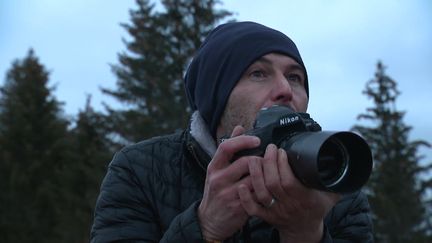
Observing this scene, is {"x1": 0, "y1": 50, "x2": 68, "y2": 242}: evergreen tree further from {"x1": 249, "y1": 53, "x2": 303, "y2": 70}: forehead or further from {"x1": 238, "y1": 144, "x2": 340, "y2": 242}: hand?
{"x1": 238, "y1": 144, "x2": 340, "y2": 242}: hand

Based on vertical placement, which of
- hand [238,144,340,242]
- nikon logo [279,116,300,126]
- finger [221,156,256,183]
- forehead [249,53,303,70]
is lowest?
hand [238,144,340,242]

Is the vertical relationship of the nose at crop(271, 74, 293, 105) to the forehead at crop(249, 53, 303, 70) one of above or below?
below

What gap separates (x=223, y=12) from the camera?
79.4 ft

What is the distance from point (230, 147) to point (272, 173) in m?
0.16

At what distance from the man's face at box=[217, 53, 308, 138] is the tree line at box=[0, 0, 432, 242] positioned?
20499 millimetres

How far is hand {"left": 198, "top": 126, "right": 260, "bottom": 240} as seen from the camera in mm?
1649

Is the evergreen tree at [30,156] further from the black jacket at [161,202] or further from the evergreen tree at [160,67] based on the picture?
the black jacket at [161,202]

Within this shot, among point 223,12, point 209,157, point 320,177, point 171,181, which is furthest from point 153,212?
point 223,12

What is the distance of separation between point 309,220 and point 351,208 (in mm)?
470

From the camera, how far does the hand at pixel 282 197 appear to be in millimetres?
1559

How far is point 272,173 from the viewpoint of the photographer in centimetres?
156

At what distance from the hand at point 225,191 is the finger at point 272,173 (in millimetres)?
67

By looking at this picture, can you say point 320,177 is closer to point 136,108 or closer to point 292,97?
point 292,97

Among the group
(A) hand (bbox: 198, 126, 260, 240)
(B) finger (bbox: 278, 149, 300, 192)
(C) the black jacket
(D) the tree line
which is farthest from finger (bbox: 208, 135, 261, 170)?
(D) the tree line
